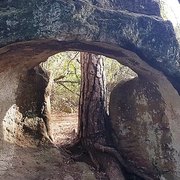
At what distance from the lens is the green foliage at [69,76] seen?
913 centimetres

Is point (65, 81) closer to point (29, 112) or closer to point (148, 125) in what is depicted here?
point (29, 112)

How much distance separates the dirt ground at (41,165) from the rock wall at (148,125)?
0.58 metres

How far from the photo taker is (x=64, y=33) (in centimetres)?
335

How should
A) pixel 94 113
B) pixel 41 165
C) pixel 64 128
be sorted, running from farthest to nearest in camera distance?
1. pixel 64 128
2. pixel 94 113
3. pixel 41 165

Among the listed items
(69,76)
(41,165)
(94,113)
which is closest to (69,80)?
(69,76)

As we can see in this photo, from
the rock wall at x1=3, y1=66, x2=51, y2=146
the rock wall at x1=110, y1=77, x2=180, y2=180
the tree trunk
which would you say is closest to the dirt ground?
the rock wall at x1=3, y1=66, x2=51, y2=146

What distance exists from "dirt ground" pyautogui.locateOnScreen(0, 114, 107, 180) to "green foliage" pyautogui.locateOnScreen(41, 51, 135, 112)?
3.82 metres

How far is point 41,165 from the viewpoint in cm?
478

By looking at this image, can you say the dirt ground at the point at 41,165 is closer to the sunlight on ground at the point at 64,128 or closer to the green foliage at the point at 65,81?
the sunlight on ground at the point at 64,128

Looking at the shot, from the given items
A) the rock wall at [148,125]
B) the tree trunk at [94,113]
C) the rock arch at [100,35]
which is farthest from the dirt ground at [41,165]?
the rock arch at [100,35]

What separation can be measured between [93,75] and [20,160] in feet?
5.95

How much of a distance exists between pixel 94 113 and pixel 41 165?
1.24m

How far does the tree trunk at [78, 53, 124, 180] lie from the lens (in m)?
5.34

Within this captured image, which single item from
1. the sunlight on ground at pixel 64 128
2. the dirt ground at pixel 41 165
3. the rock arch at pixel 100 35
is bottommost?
the dirt ground at pixel 41 165
